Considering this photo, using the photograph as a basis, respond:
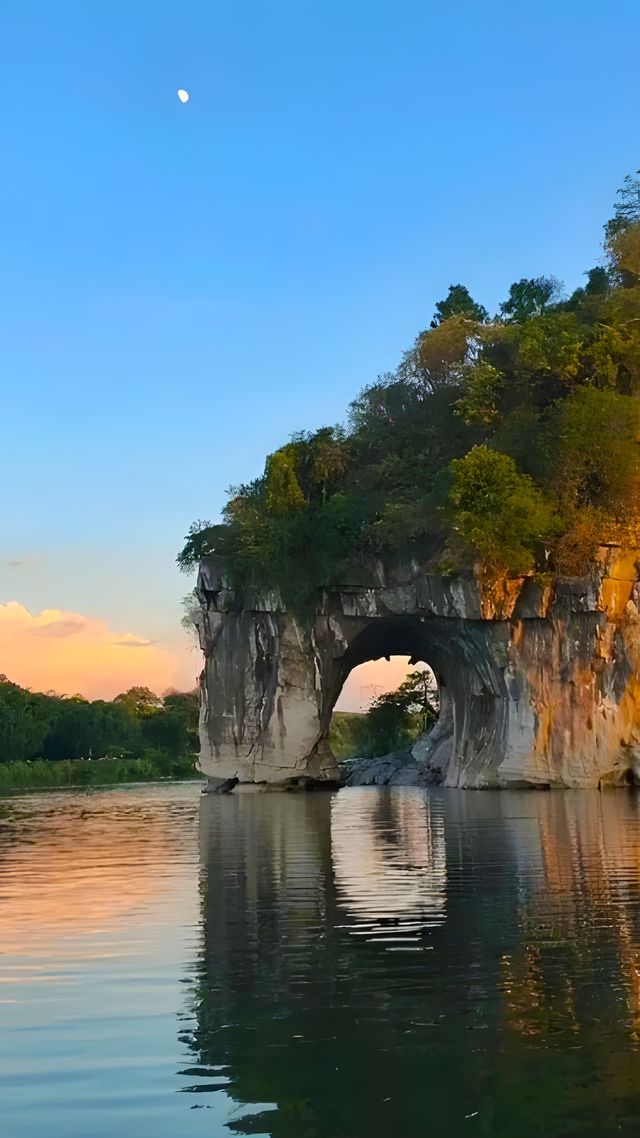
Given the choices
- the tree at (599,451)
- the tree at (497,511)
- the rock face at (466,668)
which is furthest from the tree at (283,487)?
the tree at (599,451)

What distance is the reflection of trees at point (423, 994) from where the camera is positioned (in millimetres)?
4730

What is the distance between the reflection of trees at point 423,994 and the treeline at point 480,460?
21.9 metres

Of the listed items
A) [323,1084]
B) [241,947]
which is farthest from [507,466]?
[323,1084]

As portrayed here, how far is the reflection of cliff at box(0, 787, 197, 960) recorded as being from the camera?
9.24 metres

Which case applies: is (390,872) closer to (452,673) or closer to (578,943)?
(578,943)

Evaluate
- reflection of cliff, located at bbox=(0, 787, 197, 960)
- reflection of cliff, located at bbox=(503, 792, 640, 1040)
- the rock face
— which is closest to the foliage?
the rock face

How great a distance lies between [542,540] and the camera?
35.9 meters

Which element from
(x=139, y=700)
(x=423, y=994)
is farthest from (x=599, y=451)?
(x=139, y=700)

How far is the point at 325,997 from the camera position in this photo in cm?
668

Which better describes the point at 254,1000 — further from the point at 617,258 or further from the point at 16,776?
the point at 16,776

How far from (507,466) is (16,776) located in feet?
122

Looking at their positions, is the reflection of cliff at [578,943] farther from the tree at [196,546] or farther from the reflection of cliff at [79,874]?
the tree at [196,546]

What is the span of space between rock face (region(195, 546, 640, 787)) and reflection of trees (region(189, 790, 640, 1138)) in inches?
909

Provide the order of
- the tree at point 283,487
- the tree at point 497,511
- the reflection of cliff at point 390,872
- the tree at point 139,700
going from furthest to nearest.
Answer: the tree at point 139,700 < the tree at point 283,487 < the tree at point 497,511 < the reflection of cliff at point 390,872
